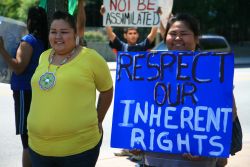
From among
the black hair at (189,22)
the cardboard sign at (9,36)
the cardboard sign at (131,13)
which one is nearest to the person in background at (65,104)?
the black hair at (189,22)

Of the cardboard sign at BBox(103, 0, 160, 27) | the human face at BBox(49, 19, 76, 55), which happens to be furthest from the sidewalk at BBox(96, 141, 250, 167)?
the human face at BBox(49, 19, 76, 55)

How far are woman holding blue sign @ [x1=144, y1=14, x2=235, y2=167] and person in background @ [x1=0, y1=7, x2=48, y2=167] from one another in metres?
1.42

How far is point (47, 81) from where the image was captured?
295 centimetres

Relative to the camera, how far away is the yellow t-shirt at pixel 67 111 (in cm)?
291

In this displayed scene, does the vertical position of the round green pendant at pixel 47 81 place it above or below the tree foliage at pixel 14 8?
below

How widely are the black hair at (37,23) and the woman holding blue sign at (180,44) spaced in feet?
4.71

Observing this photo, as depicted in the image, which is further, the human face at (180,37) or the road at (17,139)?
the road at (17,139)

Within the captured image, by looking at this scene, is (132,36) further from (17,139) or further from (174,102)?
(174,102)

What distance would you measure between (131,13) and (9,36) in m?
2.28

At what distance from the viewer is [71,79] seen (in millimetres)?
2924

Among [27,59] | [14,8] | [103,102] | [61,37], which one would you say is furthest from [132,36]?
[14,8]

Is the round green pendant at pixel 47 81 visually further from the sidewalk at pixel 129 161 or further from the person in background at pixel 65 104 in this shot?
the sidewalk at pixel 129 161

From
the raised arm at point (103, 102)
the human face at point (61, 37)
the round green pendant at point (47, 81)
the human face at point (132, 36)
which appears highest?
the human face at point (61, 37)

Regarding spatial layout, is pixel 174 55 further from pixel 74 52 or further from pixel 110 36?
pixel 110 36
